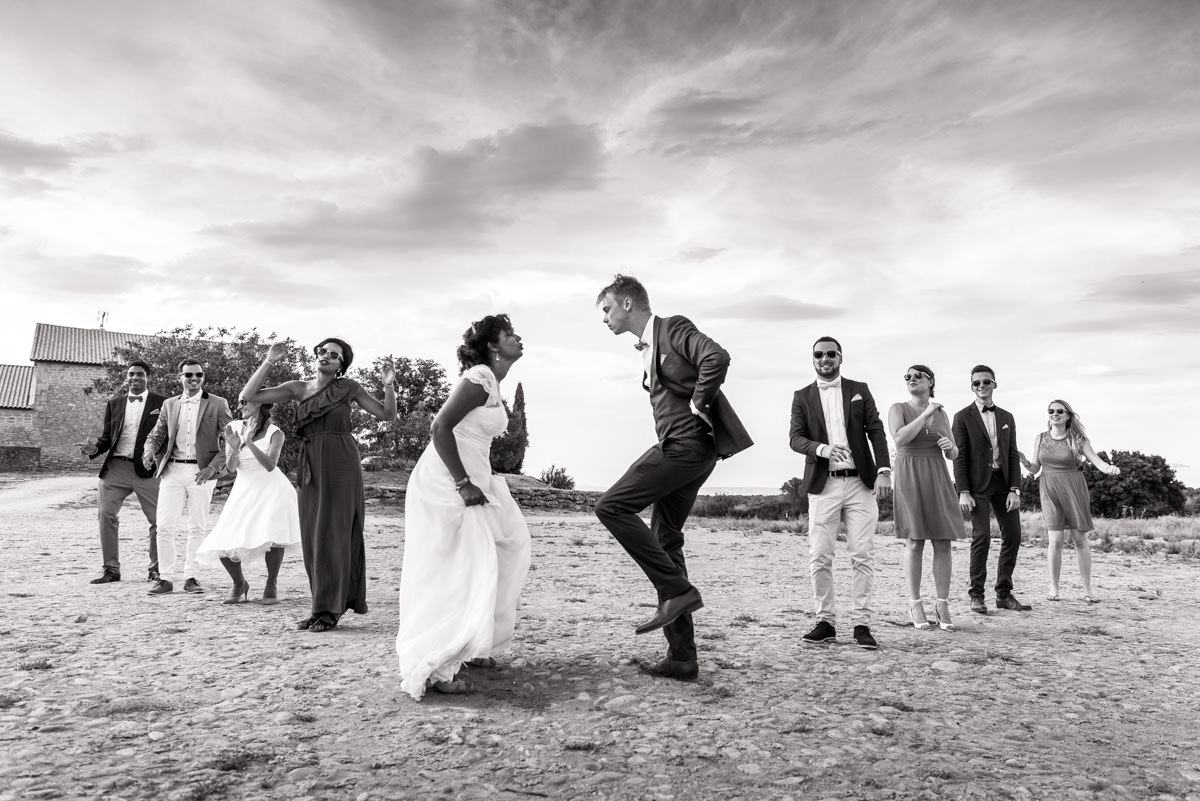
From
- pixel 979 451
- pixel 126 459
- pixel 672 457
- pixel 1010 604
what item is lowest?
pixel 1010 604

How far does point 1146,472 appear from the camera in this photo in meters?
40.1

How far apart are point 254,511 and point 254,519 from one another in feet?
0.29

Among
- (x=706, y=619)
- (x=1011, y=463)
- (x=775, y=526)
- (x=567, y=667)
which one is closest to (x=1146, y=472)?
(x=775, y=526)

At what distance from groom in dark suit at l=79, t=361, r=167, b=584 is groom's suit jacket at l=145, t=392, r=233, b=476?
0.42 m

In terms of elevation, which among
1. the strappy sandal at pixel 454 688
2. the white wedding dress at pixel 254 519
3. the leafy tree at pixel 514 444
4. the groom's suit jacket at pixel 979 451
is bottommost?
the strappy sandal at pixel 454 688

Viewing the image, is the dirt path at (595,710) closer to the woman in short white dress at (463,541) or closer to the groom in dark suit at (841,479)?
the woman in short white dress at (463,541)

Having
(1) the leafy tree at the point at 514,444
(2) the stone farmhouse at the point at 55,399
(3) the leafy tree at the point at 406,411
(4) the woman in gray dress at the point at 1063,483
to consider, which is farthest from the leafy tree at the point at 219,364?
(4) the woman in gray dress at the point at 1063,483

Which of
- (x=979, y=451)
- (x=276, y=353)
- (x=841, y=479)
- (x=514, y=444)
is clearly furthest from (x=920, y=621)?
(x=514, y=444)

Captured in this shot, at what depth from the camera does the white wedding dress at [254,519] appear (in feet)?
27.4

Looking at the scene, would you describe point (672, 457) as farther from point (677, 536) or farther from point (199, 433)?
point (199, 433)

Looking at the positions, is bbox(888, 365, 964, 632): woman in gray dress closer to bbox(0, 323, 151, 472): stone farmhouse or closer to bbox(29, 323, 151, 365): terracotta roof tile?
bbox(0, 323, 151, 472): stone farmhouse

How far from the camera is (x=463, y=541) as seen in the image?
5.33 metres

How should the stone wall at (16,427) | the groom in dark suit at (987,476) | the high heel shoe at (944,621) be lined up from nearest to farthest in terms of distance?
the high heel shoe at (944,621) → the groom in dark suit at (987,476) → the stone wall at (16,427)

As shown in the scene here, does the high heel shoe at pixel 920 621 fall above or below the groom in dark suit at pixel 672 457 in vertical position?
below
